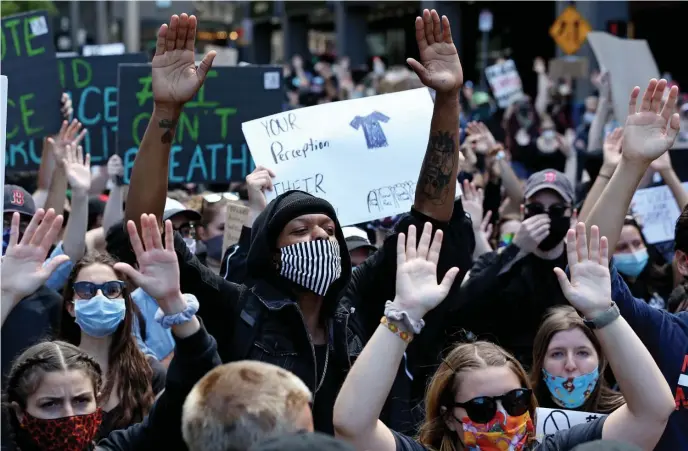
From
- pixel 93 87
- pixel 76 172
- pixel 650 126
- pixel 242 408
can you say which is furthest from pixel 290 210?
pixel 93 87

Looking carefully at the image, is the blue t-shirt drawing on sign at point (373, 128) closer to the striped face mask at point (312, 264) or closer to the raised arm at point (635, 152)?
the raised arm at point (635, 152)

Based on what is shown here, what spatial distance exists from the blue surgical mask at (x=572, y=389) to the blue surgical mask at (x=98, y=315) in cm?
162

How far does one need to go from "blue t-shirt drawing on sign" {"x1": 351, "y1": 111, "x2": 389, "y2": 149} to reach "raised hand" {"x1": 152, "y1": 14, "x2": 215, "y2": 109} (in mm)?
1611

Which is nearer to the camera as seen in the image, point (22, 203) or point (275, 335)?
point (275, 335)

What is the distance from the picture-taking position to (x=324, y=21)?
43406 mm

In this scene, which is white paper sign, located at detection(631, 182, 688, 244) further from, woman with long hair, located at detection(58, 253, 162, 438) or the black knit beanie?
the black knit beanie

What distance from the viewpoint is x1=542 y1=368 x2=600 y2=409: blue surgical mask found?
14.6 feet

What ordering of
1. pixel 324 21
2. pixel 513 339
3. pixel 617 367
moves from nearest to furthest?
pixel 617 367
pixel 513 339
pixel 324 21

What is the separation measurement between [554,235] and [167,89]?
80.4 inches

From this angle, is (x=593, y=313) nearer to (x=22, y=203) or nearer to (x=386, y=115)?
(x=386, y=115)

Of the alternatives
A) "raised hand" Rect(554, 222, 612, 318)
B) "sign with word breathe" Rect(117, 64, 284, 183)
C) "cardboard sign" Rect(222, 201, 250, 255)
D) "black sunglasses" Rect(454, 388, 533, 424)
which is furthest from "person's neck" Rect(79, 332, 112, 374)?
"sign with word breathe" Rect(117, 64, 284, 183)

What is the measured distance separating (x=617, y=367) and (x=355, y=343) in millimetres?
1026

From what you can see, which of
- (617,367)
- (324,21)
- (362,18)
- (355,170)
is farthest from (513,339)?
(324,21)

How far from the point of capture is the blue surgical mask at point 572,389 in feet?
14.6
